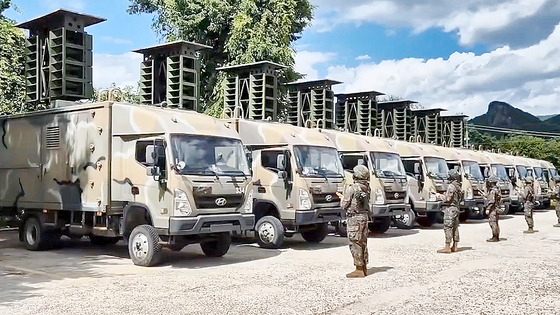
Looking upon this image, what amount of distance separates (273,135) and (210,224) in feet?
11.3

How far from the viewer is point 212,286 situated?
829 cm

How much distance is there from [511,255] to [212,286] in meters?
6.36

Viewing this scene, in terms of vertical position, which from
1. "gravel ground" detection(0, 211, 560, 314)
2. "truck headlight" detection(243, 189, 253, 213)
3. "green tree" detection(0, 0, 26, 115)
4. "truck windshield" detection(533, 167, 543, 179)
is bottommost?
"gravel ground" detection(0, 211, 560, 314)

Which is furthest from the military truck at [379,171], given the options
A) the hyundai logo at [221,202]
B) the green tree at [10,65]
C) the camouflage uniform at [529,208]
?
the green tree at [10,65]

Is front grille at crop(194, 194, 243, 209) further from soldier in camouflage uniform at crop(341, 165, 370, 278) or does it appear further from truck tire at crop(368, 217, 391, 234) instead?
truck tire at crop(368, 217, 391, 234)

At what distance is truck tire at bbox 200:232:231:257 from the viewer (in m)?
11.0

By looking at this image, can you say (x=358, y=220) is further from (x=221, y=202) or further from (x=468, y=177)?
(x=468, y=177)

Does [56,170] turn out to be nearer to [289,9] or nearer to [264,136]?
[264,136]

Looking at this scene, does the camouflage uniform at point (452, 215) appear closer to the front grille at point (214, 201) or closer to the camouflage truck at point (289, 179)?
the camouflage truck at point (289, 179)

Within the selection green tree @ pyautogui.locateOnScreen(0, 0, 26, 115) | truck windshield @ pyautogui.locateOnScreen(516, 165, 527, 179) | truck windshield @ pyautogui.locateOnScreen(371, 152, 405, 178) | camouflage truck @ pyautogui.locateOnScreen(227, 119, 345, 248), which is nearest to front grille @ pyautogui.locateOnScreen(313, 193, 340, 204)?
camouflage truck @ pyautogui.locateOnScreen(227, 119, 345, 248)

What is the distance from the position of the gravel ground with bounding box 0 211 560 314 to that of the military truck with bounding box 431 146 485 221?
7.04m

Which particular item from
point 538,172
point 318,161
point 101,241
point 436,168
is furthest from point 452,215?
point 538,172

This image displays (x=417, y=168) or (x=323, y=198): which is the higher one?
(x=417, y=168)

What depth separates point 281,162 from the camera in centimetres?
1263
